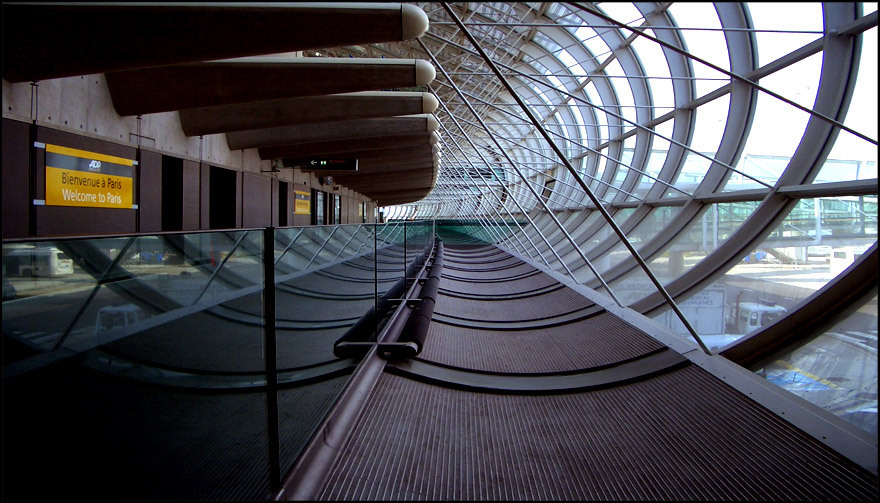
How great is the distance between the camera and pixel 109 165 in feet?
21.1

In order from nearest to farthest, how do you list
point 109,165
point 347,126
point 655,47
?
point 109,165
point 347,126
point 655,47

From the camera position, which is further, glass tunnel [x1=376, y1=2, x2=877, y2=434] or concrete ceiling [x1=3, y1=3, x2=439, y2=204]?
glass tunnel [x1=376, y1=2, x2=877, y2=434]

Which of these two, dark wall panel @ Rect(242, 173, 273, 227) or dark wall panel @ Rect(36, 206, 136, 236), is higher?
dark wall panel @ Rect(242, 173, 273, 227)

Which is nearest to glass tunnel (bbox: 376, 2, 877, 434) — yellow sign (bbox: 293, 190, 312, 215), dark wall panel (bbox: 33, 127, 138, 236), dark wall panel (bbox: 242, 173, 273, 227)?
dark wall panel (bbox: 33, 127, 138, 236)

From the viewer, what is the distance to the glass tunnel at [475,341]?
1219 millimetres

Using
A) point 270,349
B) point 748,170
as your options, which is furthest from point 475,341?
point 748,170

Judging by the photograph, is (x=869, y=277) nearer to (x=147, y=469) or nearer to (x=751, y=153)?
(x=751, y=153)

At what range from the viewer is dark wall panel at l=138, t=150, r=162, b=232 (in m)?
7.16

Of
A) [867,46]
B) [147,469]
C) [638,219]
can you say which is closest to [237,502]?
[147,469]

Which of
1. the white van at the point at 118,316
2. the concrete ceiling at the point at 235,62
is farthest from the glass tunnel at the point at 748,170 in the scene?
the white van at the point at 118,316

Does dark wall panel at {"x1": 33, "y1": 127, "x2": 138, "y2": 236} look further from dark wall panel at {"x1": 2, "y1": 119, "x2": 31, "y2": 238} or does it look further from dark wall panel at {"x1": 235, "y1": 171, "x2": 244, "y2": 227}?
dark wall panel at {"x1": 235, "y1": 171, "x2": 244, "y2": 227}

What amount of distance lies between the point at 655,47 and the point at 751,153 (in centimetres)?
504

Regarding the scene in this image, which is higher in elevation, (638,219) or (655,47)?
(655,47)

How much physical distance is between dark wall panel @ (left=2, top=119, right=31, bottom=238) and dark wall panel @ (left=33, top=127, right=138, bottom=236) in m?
0.13
